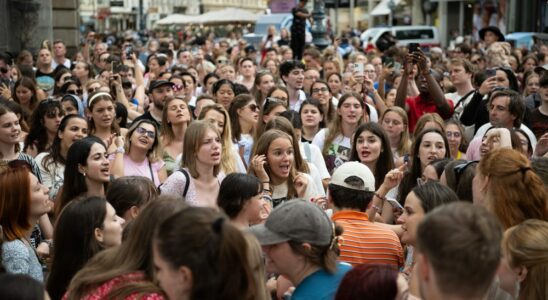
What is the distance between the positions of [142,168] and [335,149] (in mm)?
2124

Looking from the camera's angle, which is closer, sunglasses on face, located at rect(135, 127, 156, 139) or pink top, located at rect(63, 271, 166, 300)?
pink top, located at rect(63, 271, 166, 300)

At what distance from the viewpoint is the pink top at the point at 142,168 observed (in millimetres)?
9078

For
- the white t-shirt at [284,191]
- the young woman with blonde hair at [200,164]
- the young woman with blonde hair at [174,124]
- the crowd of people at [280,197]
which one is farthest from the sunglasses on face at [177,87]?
the white t-shirt at [284,191]

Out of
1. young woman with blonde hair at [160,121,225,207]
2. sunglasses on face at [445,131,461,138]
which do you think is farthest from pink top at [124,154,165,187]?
sunglasses on face at [445,131,461,138]

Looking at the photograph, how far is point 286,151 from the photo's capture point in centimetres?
827

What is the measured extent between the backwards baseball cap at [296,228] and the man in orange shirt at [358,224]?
1023mm

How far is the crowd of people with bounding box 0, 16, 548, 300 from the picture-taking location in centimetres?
405

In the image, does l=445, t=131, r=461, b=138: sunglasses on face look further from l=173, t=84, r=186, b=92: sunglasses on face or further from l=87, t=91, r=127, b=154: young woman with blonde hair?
l=173, t=84, r=186, b=92: sunglasses on face

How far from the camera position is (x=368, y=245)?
6.02 meters

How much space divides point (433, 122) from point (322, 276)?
4699 millimetres

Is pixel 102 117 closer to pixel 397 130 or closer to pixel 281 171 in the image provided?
pixel 281 171

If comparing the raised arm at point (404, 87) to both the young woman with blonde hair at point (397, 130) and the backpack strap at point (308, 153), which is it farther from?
the backpack strap at point (308, 153)

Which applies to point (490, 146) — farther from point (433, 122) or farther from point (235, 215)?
point (235, 215)

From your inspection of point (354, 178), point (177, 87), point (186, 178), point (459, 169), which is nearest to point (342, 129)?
point (186, 178)
